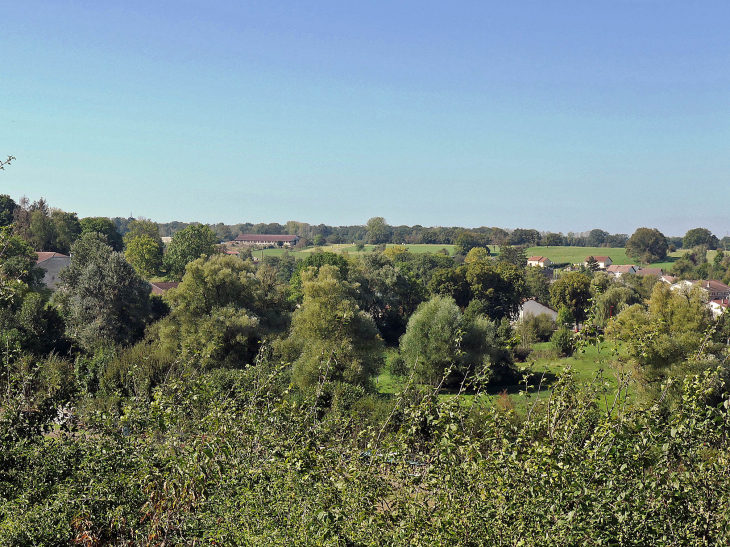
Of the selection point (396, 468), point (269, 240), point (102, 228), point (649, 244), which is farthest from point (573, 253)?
point (396, 468)

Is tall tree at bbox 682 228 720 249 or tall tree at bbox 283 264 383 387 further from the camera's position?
tall tree at bbox 682 228 720 249

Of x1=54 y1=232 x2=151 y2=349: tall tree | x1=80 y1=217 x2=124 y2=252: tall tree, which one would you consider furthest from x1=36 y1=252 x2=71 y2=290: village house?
x1=80 y1=217 x2=124 y2=252: tall tree

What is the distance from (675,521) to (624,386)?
1347 mm

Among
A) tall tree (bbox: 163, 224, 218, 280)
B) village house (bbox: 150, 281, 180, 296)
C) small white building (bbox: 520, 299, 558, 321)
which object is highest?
tall tree (bbox: 163, 224, 218, 280)

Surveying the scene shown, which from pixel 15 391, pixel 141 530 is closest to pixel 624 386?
pixel 141 530

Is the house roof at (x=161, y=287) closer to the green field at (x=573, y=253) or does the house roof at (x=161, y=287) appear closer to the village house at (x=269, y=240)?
the green field at (x=573, y=253)

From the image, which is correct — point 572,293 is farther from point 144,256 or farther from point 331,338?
point 144,256

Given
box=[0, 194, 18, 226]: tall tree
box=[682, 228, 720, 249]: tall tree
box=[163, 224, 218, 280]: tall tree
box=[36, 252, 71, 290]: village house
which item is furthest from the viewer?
box=[682, 228, 720, 249]: tall tree

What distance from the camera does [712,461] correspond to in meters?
4.77

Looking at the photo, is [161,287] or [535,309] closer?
[161,287]

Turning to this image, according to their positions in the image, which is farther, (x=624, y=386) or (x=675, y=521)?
(x=624, y=386)

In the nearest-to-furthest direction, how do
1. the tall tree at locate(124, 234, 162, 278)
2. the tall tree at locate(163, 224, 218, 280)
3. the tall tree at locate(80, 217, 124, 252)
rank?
the tall tree at locate(163, 224, 218, 280)
the tall tree at locate(124, 234, 162, 278)
the tall tree at locate(80, 217, 124, 252)

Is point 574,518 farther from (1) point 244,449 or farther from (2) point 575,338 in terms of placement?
(1) point 244,449

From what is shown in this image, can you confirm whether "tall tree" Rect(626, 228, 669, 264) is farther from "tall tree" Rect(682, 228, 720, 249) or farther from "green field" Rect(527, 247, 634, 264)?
"tall tree" Rect(682, 228, 720, 249)
